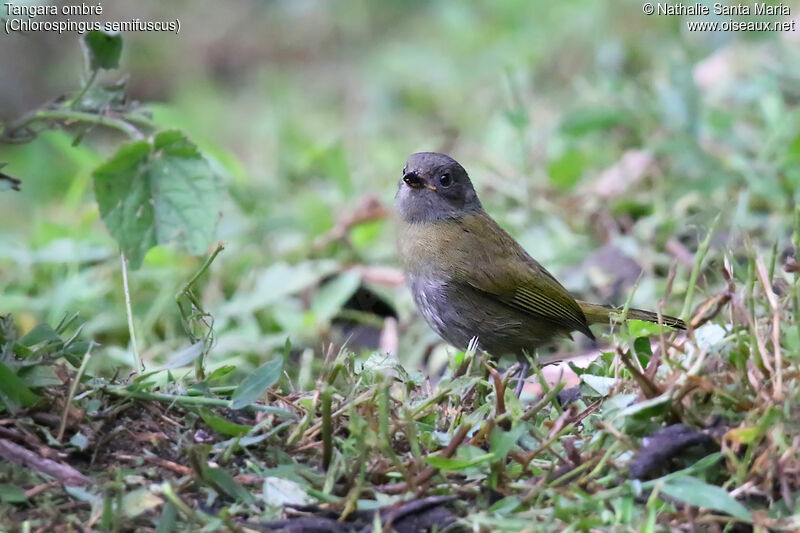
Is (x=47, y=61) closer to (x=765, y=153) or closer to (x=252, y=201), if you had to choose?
(x=252, y=201)

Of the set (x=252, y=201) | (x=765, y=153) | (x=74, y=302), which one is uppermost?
(x=765, y=153)

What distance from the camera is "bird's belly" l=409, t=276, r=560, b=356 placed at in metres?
4.03

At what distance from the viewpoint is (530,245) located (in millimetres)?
5578

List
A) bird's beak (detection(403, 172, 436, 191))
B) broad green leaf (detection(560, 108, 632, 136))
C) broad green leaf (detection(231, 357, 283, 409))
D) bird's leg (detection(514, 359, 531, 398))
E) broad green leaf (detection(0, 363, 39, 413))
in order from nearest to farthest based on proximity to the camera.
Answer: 1. broad green leaf (detection(0, 363, 39, 413))
2. broad green leaf (detection(231, 357, 283, 409))
3. bird's leg (detection(514, 359, 531, 398))
4. bird's beak (detection(403, 172, 436, 191))
5. broad green leaf (detection(560, 108, 632, 136))

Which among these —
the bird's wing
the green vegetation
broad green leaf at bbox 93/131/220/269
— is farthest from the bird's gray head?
broad green leaf at bbox 93/131/220/269

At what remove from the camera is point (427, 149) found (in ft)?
23.9

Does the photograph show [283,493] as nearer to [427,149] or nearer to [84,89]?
[84,89]

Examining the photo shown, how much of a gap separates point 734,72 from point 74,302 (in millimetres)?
4836

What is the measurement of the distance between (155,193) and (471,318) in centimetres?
145

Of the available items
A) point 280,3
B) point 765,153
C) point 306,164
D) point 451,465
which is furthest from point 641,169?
point 280,3

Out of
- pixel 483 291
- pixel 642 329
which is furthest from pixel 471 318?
pixel 642 329

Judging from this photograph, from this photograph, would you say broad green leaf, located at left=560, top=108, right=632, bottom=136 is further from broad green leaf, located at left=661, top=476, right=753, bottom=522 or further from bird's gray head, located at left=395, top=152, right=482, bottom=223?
broad green leaf, located at left=661, top=476, right=753, bottom=522

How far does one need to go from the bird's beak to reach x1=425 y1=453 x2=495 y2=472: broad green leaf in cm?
218

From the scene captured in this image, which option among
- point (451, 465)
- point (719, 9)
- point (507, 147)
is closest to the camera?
point (451, 465)
